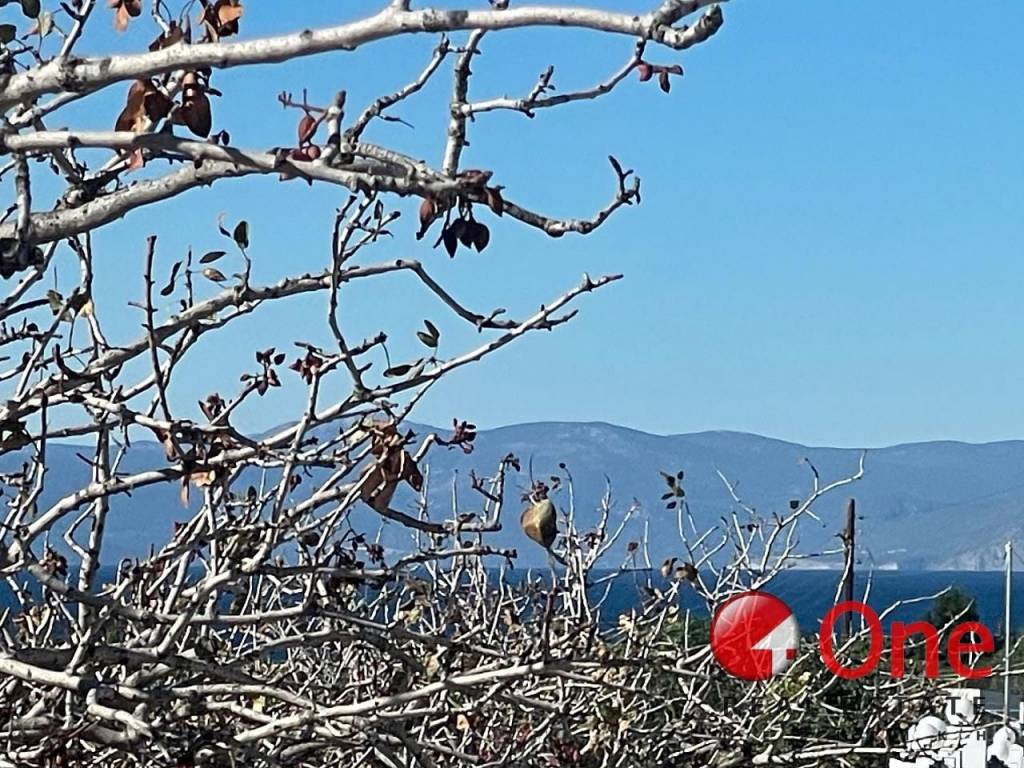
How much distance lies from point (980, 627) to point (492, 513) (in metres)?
5.97

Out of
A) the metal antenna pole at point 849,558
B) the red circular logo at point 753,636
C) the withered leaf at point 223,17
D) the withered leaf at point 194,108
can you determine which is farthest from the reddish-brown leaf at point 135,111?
the metal antenna pole at point 849,558

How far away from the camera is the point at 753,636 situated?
7.19 metres

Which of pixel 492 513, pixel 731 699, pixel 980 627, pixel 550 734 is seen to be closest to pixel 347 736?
pixel 492 513

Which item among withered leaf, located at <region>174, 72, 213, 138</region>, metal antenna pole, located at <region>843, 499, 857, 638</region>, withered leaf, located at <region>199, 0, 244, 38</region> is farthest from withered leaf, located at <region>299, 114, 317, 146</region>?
metal antenna pole, located at <region>843, 499, 857, 638</region>

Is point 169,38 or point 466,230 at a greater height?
point 169,38

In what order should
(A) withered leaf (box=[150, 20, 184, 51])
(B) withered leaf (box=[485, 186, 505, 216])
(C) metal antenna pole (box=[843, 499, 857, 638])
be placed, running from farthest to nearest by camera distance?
(C) metal antenna pole (box=[843, 499, 857, 638])
(A) withered leaf (box=[150, 20, 184, 51])
(B) withered leaf (box=[485, 186, 505, 216])

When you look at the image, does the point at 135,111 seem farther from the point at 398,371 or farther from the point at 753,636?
the point at 753,636

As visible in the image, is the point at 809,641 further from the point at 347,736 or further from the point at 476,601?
the point at 347,736

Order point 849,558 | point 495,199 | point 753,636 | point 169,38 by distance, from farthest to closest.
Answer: point 849,558, point 753,636, point 169,38, point 495,199

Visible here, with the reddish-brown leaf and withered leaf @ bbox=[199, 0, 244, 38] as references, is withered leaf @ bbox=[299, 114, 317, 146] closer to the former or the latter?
the reddish-brown leaf

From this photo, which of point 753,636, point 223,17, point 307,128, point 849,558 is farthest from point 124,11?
point 849,558

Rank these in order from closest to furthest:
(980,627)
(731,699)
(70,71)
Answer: (70,71) < (731,699) < (980,627)

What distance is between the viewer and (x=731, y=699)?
8.16 metres

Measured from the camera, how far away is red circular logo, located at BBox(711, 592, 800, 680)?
22.9 feet
